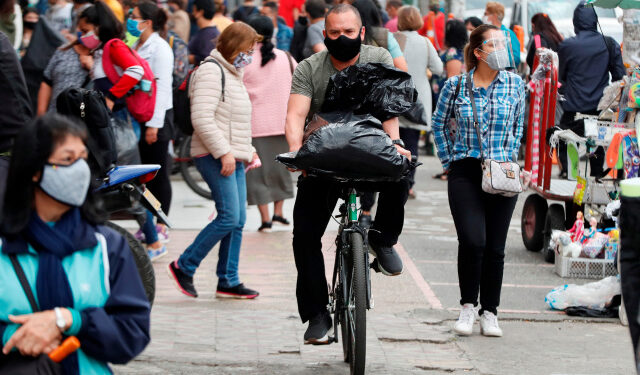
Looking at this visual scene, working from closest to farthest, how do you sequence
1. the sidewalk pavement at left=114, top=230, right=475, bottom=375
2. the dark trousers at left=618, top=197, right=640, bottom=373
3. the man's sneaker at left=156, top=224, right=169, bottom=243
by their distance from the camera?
the dark trousers at left=618, top=197, right=640, bottom=373
the sidewalk pavement at left=114, top=230, right=475, bottom=375
the man's sneaker at left=156, top=224, right=169, bottom=243

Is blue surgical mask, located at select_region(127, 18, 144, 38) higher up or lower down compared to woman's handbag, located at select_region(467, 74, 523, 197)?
higher up

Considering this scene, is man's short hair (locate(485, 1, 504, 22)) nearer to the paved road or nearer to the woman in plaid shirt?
the paved road

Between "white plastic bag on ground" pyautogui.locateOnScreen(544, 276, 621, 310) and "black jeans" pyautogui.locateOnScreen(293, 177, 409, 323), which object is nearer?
"black jeans" pyautogui.locateOnScreen(293, 177, 409, 323)

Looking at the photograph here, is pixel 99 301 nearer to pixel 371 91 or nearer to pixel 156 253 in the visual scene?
pixel 371 91

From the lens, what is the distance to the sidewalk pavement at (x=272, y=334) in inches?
234

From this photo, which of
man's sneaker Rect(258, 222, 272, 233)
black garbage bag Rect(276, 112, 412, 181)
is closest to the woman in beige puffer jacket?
black garbage bag Rect(276, 112, 412, 181)

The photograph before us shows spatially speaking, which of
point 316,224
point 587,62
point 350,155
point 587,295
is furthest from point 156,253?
point 587,62

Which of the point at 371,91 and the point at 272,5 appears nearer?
the point at 371,91

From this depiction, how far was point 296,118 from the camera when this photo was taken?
5824mm

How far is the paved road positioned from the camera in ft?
19.7

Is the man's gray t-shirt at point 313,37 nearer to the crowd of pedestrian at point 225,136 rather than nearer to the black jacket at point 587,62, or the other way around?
the crowd of pedestrian at point 225,136

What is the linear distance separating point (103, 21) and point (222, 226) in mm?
2018

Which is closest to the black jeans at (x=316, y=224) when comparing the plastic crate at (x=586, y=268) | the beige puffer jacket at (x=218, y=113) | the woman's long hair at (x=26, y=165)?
the beige puffer jacket at (x=218, y=113)

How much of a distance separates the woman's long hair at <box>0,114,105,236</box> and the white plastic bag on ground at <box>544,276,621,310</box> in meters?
5.02
